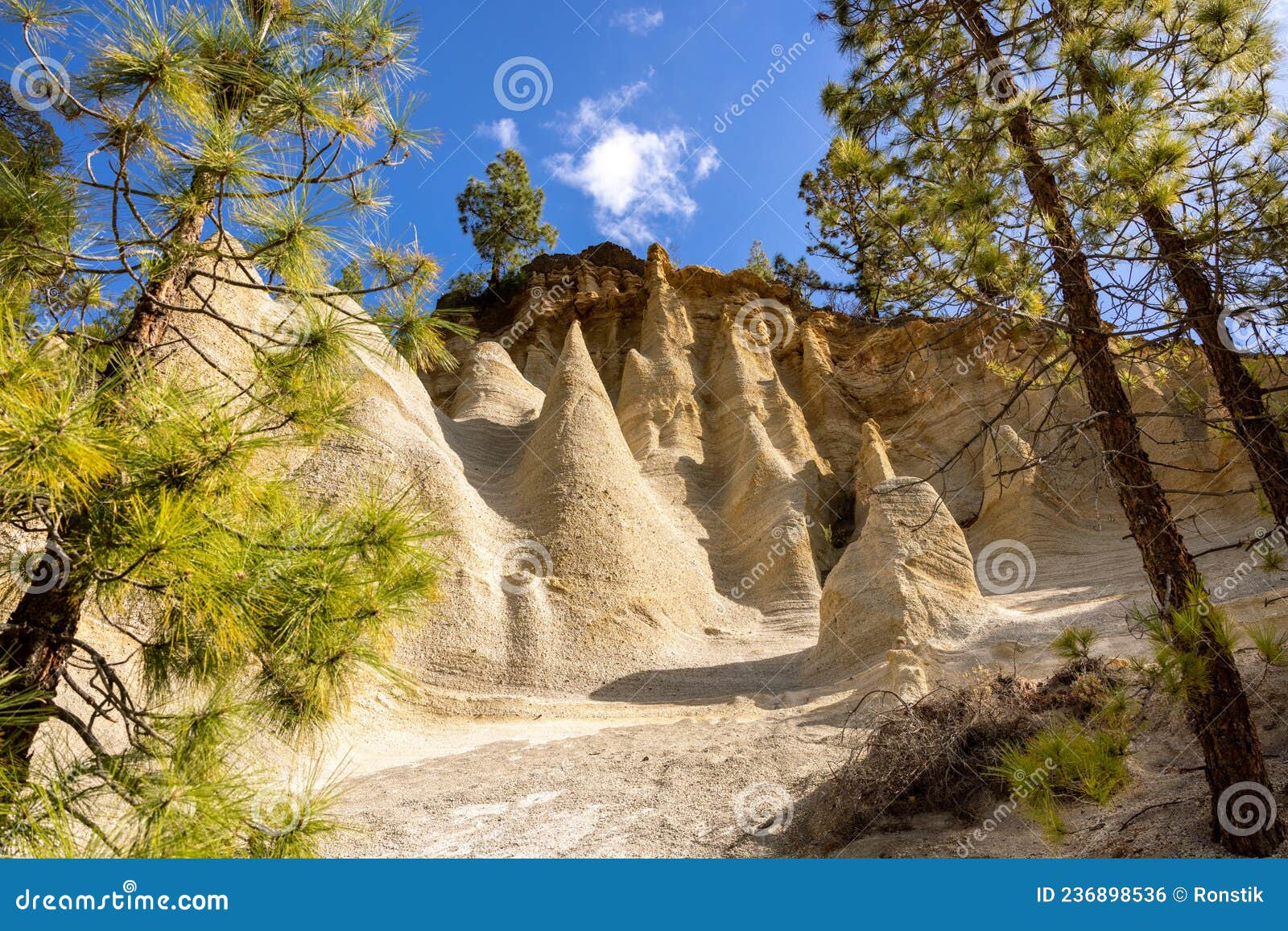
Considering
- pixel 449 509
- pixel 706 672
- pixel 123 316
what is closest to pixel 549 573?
pixel 449 509

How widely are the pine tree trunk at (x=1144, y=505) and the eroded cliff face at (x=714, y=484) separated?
0.40 m

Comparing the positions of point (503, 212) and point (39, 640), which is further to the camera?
point (503, 212)

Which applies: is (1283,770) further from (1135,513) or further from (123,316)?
(123,316)

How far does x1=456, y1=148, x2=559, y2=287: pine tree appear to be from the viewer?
3391cm

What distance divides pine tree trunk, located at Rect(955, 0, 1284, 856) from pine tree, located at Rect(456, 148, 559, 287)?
29730 mm

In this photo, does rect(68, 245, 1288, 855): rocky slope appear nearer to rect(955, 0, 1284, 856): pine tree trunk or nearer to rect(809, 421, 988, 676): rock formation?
rect(809, 421, 988, 676): rock formation

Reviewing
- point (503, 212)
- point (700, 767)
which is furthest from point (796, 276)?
point (700, 767)

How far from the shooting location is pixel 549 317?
101ft

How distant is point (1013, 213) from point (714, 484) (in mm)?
17514

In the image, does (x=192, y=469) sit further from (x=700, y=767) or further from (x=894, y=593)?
(x=894, y=593)

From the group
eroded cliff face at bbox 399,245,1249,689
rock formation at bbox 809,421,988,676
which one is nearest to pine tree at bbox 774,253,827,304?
eroded cliff face at bbox 399,245,1249,689

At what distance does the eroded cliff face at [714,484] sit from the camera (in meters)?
13.8

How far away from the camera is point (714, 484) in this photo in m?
23.1

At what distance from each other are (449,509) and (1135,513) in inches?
520
